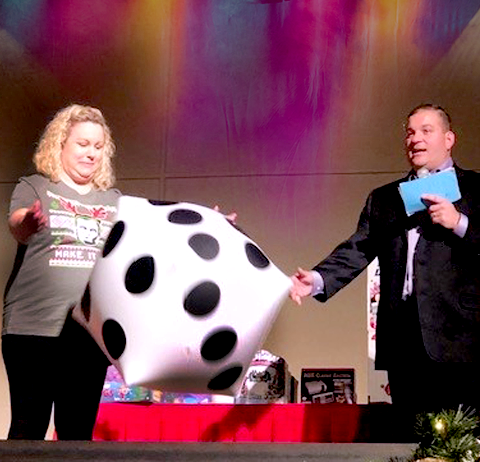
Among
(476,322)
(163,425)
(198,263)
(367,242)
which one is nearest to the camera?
(198,263)

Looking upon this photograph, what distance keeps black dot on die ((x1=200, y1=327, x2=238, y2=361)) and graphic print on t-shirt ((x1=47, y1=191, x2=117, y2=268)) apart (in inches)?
20.9

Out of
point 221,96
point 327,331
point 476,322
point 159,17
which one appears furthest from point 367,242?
point 159,17

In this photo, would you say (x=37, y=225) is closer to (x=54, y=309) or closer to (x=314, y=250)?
(x=54, y=309)

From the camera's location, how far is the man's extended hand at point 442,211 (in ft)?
7.02

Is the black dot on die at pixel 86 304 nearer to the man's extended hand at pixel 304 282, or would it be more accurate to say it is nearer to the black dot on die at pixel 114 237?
the black dot on die at pixel 114 237

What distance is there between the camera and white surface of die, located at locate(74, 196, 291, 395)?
159cm

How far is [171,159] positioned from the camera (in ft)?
12.6

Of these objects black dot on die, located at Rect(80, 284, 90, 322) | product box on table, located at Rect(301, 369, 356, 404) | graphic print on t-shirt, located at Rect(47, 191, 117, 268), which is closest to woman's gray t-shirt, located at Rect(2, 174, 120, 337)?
graphic print on t-shirt, located at Rect(47, 191, 117, 268)

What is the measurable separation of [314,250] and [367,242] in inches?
48.2

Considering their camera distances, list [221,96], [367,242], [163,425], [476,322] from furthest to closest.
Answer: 1. [221,96]
2. [163,425]
3. [367,242]
4. [476,322]

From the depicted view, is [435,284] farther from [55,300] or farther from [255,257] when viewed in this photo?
[55,300]

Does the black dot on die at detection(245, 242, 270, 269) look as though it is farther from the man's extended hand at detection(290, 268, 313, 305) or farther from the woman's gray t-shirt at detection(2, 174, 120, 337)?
the man's extended hand at detection(290, 268, 313, 305)

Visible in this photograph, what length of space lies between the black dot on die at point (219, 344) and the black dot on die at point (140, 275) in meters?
0.15

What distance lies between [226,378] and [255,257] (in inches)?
9.6
